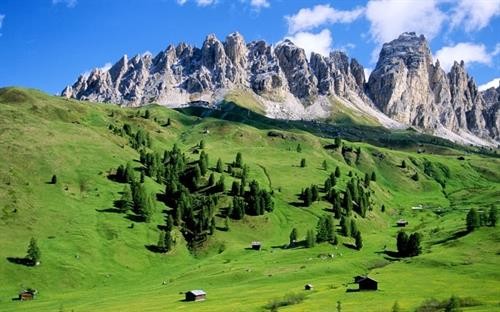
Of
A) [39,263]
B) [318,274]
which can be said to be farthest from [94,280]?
[318,274]

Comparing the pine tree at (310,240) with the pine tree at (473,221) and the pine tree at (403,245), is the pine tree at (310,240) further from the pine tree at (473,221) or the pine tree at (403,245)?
the pine tree at (473,221)

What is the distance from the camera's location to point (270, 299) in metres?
115

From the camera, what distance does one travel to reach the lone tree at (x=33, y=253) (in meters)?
155

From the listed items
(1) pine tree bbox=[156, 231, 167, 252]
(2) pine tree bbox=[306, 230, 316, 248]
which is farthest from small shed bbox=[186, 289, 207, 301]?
(2) pine tree bbox=[306, 230, 316, 248]

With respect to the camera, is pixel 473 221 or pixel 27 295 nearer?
pixel 27 295

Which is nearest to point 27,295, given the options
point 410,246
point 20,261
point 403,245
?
point 20,261

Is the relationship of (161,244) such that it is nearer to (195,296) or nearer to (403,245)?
(195,296)

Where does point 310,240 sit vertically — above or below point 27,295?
above

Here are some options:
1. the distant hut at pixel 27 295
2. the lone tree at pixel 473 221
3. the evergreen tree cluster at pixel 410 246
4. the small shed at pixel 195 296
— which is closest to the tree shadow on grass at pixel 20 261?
the distant hut at pixel 27 295

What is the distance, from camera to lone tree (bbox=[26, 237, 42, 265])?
6119 inches

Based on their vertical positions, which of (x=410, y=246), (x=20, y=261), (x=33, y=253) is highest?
(x=410, y=246)

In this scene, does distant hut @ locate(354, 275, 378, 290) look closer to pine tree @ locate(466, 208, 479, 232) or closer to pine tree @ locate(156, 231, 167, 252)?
pine tree @ locate(466, 208, 479, 232)

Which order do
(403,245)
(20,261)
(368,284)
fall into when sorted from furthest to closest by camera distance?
(403,245) → (20,261) → (368,284)

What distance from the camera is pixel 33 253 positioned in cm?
15650
